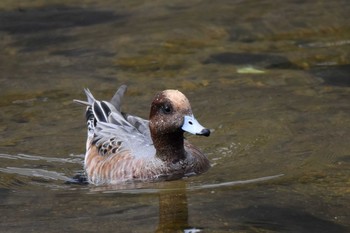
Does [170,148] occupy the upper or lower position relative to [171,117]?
lower

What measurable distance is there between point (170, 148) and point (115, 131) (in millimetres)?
838

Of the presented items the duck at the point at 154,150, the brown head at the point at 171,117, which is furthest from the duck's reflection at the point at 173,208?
the brown head at the point at 171,117

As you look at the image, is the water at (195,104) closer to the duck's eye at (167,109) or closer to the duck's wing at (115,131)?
the duck's wing at (115,131)

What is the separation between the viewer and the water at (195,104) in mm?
7645

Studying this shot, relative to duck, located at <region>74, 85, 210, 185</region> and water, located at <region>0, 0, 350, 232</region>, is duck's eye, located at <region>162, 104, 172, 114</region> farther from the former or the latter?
water, located at <region>0, 0, 350, 232</region>

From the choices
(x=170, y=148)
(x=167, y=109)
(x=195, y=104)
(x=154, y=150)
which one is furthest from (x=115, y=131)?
(x=195, y=104)

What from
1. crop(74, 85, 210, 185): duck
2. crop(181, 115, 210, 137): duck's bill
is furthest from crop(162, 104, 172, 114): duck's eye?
crop(181, 115, 210, 137): duck's bill

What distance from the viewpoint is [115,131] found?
30.8 ft

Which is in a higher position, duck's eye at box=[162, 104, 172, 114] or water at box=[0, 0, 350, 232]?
duck's eye at box=[162, 104, 172, 114]

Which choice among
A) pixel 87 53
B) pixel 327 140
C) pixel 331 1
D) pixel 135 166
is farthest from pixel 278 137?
pixel 331 1

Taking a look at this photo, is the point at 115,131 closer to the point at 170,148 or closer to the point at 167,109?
the point at 170,148

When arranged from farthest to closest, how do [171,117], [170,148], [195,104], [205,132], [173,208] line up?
[195,104] → [170,148] → [171,117] → [205,132] → [173,208]

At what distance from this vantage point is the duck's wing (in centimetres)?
905

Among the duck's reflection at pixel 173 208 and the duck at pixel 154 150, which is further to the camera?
the duck at pixel 154 150
